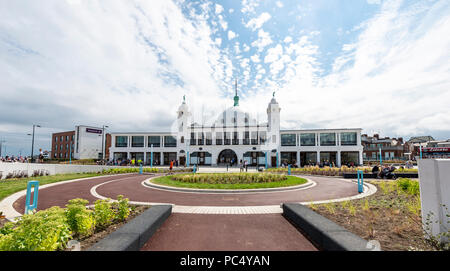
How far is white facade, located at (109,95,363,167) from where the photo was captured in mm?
39356

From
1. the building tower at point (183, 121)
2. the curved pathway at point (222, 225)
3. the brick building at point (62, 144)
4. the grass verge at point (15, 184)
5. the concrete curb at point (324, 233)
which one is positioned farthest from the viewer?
the brick building at point (62, 144)

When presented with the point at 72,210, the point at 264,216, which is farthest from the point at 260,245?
the point at 72,210

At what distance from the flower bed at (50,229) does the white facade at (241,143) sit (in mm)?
34085

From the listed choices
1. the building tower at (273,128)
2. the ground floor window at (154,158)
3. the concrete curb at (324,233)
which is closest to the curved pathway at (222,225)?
the concrete curb at (324,233)

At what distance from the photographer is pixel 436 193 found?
14.2 feet

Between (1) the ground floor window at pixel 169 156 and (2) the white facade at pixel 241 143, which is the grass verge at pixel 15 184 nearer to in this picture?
(2) the white facade at pixel 241 143

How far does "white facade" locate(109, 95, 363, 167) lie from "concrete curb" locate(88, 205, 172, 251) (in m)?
33.7

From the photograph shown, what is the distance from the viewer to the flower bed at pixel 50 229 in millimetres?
3066

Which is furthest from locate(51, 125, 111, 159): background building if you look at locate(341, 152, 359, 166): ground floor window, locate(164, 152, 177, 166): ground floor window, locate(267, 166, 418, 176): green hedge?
locate(341, 152, 359, 166): ground floor window

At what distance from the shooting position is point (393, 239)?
4.40 metres

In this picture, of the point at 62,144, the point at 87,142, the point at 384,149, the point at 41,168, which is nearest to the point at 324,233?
the point at 41,168

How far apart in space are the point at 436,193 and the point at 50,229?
787 centimetres

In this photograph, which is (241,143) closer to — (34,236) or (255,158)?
(255,158)
